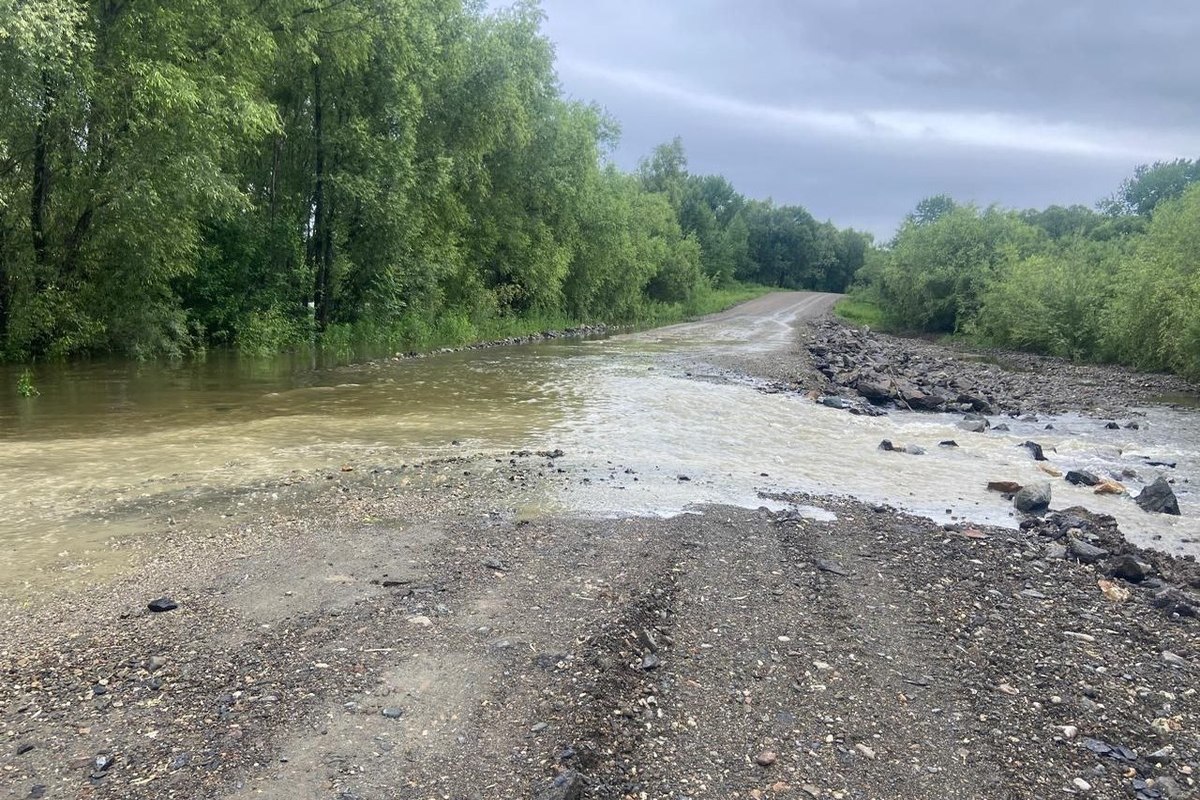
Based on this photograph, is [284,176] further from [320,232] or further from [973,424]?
[973,424]

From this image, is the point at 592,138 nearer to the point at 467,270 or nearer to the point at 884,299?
the point at 467,270

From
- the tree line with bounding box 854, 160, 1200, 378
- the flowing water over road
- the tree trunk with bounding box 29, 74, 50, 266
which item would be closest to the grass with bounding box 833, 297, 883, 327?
the tree line with bounding box 854, 160, 1200, 378

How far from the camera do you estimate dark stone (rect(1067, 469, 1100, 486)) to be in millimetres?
9531

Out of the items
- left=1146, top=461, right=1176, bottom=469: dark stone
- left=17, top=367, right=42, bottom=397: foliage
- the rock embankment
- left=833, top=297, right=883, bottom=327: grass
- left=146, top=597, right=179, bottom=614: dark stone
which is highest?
left=833, top=297, right=883, bottom=327: grass

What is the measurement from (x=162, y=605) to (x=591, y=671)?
2.74 m

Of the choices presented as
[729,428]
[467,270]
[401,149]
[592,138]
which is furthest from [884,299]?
[729,428]

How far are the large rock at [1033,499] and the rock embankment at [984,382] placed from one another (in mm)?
8092

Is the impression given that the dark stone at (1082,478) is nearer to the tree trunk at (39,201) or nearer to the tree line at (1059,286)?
the tree line at (1059,286)

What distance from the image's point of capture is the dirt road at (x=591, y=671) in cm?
334

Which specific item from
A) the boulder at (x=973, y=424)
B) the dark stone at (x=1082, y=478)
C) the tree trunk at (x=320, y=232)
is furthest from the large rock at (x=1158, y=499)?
the tree trunk at (x=320, y=232)

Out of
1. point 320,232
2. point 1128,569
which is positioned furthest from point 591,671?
point 320,232

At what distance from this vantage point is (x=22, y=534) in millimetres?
6336

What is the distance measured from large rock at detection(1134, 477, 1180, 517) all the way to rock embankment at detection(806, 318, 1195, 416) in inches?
286

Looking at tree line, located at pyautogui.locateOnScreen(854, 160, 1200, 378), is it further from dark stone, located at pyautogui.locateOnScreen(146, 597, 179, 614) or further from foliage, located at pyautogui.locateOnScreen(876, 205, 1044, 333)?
dark stone, located at pyautogui.locateOnScreen(146, 597, 179, 614)
